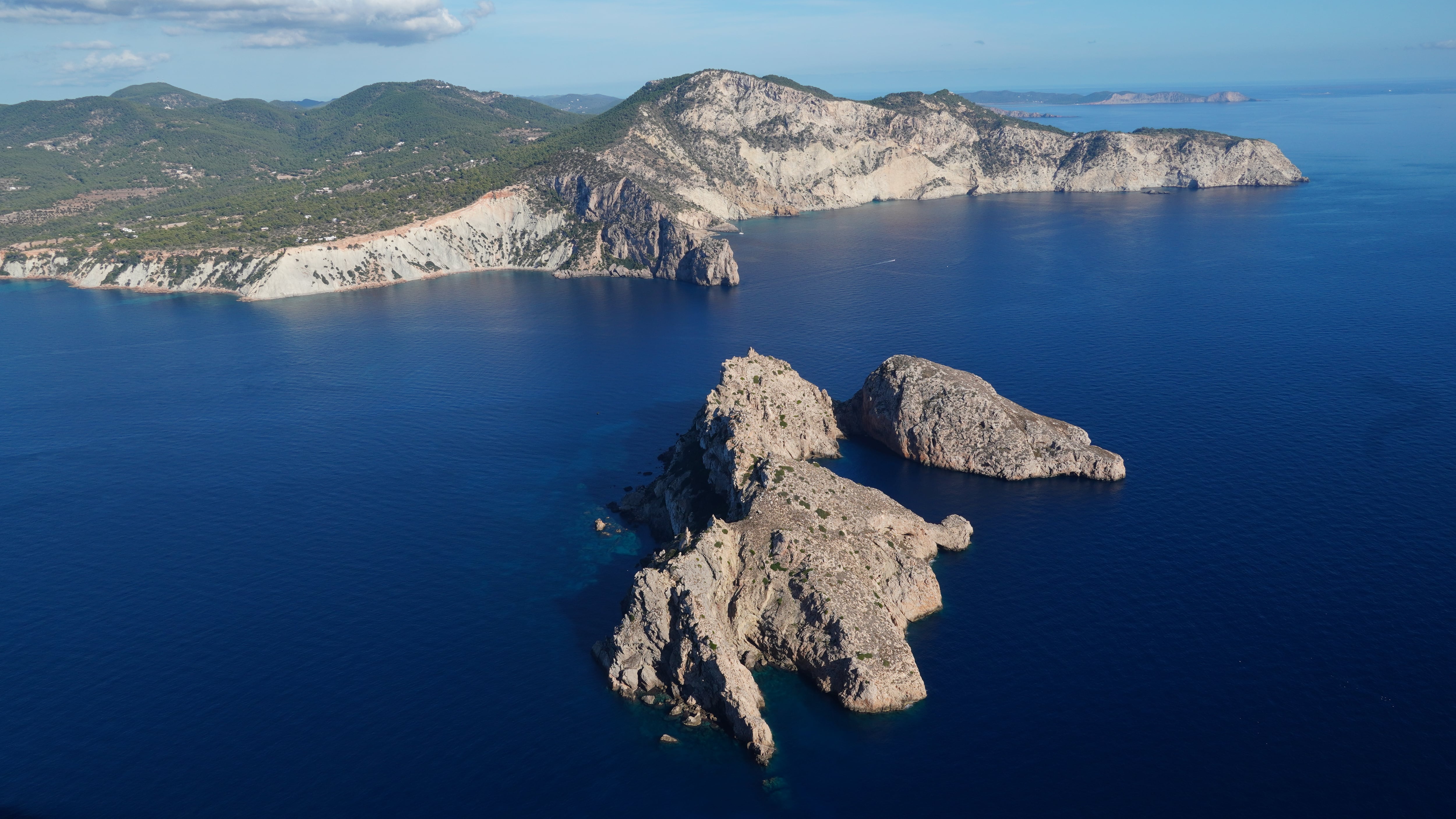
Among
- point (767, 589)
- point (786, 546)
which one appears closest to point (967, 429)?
point (786, 546)

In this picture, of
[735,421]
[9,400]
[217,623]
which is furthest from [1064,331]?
[9,400]

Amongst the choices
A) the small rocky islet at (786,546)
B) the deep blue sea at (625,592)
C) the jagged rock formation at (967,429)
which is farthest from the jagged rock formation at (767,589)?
the jagged rock formation at (967,429)

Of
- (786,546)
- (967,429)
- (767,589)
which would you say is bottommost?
(767,589)

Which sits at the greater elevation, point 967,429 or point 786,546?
point 967,429

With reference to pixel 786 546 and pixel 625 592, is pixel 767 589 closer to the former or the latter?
pixel 786 546

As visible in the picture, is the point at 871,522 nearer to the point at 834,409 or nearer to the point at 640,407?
the point at 834,409

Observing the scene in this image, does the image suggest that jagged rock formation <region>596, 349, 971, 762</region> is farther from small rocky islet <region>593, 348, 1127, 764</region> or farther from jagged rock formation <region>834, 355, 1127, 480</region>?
jagged rock formation <region>834, 355, 1127, 480</region>

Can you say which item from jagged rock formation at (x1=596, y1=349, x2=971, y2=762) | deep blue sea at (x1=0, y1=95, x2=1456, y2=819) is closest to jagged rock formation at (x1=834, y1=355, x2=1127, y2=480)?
deep blue sea at (x1=0, y1=95, x2=1456, y2=819)
